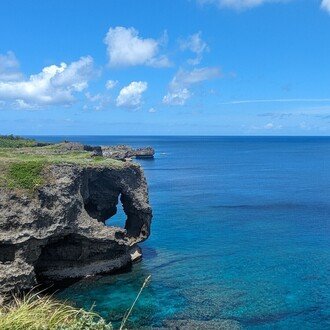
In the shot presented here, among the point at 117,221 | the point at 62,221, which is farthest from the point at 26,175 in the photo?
the point at 117,221

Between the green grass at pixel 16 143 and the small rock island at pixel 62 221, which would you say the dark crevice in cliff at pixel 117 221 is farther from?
the green grass at pixel 16 143

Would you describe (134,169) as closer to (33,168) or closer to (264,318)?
(33,168)

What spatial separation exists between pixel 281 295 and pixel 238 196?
158 ft

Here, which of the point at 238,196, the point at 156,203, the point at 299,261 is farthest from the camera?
the point at 238,196

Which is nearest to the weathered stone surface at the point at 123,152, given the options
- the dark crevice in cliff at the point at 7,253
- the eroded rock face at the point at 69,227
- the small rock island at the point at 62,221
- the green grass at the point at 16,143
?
the green grass at the point at 16,143

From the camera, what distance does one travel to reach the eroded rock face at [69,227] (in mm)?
34500

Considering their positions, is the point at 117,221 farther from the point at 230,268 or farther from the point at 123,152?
the point at 123,152

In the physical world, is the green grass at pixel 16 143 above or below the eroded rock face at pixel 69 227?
above

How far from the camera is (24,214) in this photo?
35.0 meters

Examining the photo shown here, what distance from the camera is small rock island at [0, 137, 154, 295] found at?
113ft

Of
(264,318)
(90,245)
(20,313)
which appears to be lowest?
(264,318)

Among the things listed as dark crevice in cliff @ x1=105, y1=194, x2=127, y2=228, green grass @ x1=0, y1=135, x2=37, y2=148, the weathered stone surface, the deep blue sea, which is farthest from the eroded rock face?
the weathered stone surface

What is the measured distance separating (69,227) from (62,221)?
0.98 meters

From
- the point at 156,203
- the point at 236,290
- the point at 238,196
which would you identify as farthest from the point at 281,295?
the point at 238,196
